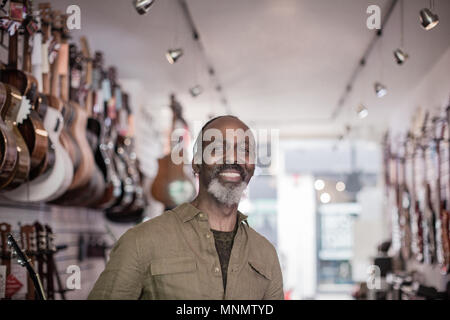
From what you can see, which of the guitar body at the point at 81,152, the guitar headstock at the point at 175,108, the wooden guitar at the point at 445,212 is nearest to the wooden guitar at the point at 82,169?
the guitar body at the point at 81,152

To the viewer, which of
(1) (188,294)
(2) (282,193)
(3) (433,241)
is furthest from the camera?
(2) (282,193)

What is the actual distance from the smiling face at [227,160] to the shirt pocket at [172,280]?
0.25m

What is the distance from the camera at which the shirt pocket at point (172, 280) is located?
5.73 feet

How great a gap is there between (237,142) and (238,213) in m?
0.29

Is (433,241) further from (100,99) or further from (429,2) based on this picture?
(100,99)

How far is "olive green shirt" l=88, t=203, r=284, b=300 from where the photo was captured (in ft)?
5.59

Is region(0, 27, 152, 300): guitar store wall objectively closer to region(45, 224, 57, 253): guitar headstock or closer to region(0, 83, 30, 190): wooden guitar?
region(45, 224, 57, 253): guitar headstock

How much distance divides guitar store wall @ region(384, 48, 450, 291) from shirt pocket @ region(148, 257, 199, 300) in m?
3.83

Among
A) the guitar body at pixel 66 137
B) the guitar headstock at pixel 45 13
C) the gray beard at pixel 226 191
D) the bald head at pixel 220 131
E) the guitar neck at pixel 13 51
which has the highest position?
the guitar headstock at pixel 45 13

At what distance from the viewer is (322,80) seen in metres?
6.72

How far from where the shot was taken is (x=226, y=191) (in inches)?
71.0

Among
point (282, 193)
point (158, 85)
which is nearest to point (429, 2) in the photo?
point (158, 85)

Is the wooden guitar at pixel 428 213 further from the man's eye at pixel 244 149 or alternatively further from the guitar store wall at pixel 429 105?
the man's eye at pixel 244 149

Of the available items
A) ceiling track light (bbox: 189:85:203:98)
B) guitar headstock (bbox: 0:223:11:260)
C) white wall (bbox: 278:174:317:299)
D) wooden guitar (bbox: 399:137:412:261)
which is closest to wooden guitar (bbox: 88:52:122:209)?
ceiling track light (bbox: 189:85:203:98)
